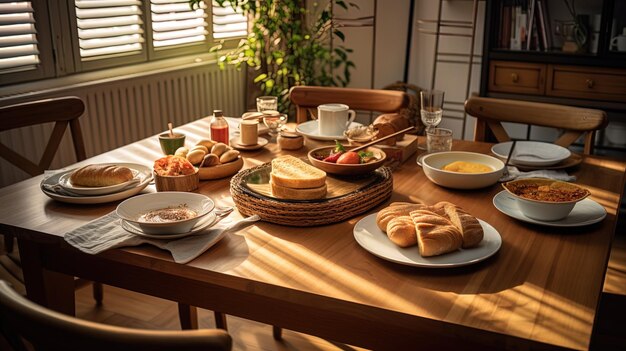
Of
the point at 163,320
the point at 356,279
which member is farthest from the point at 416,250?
the point at 163,320

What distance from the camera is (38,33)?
9.67 feet

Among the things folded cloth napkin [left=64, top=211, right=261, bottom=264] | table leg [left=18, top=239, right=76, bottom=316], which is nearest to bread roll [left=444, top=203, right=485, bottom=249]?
folded cloth napkin [left=64, top=211, right=261, bottom=264]

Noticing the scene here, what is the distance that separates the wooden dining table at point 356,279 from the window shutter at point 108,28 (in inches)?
69.6

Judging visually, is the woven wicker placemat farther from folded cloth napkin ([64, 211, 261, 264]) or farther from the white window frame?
the white window frame

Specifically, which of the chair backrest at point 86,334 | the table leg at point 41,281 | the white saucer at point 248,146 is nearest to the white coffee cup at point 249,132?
the white saucer at point 248,146

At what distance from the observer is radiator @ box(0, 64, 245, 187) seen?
291 centimetres

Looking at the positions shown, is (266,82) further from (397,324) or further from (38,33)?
(397,324)

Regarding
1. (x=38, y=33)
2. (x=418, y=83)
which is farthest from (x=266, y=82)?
(x=38, y=33)

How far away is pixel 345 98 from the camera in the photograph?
8.57 ft

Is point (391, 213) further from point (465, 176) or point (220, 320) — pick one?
point (220, 320)

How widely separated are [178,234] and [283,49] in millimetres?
3269

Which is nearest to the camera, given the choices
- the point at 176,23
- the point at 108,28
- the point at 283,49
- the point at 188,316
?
the point at 188,316

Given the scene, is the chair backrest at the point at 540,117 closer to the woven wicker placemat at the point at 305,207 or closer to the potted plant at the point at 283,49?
the woven wicker placemat at the point at 305,207

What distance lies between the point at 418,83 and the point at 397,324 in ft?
11.8
